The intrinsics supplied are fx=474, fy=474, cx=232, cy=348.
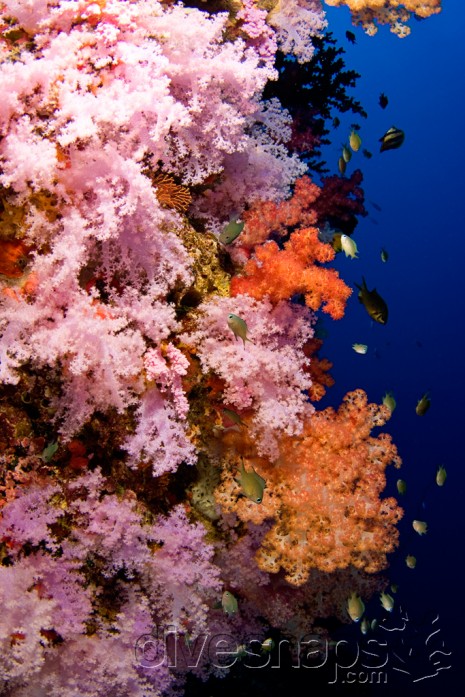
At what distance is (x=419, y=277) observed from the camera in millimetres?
42062

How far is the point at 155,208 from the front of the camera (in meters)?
3.19

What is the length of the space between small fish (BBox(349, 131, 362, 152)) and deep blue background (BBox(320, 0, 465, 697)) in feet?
86.7

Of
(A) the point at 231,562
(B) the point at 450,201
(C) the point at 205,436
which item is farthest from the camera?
(B) the point at 450,201

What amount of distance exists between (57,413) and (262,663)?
7.07 meters

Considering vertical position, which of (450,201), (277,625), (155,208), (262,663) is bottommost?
(450,201)

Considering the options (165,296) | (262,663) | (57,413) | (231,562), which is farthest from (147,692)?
(262,663)

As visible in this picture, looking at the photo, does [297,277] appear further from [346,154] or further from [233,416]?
[346,154]

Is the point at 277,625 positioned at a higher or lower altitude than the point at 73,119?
lower

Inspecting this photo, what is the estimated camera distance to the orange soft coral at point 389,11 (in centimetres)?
621

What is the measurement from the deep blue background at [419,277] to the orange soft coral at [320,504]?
1004 inches

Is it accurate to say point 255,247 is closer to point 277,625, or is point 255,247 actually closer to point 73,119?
point 73,119

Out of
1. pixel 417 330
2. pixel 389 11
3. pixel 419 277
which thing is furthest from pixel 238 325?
pixel 419 277

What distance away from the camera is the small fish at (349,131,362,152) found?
5277mm

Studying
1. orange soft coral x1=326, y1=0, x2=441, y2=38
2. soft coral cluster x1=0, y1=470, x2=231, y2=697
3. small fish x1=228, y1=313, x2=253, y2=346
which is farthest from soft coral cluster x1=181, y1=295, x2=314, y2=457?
orange soft coral x1=326, y1=0, x2=441, y2=38
